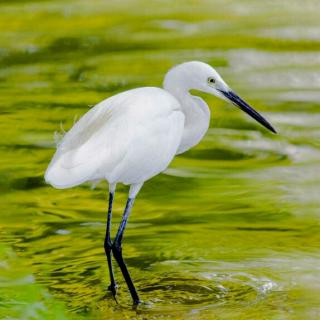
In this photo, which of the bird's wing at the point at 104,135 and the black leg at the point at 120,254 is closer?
the bird's wing at the point at 104,135

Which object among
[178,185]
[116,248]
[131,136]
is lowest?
[178,185]

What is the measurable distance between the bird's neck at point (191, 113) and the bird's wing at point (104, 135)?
0.11 meters

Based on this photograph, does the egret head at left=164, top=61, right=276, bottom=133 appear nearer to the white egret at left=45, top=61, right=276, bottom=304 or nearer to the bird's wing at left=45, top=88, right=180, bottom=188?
the white egret at left=45, top=61, right=276, bottom=304

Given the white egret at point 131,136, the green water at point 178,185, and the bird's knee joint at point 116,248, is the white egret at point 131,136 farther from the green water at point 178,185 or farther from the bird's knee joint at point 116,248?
the green water at point 178,185

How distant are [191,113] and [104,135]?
481 millimetres

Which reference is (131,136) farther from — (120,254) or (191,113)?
(120,254)

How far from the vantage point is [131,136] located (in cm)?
441

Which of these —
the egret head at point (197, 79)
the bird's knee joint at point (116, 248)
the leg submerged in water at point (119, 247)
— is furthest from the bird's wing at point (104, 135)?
the bird's knee joint at point (116, 248)

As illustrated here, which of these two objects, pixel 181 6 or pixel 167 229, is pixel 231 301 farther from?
pixel 181 6

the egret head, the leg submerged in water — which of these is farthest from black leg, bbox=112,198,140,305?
the egret head

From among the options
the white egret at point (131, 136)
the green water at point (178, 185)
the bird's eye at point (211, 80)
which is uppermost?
the bird's eye at point (211, 80)

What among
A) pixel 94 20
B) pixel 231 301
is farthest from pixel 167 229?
pixel 94 20

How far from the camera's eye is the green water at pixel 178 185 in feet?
15.4

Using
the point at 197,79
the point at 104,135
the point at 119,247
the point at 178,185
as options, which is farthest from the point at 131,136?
the point at 178,185
